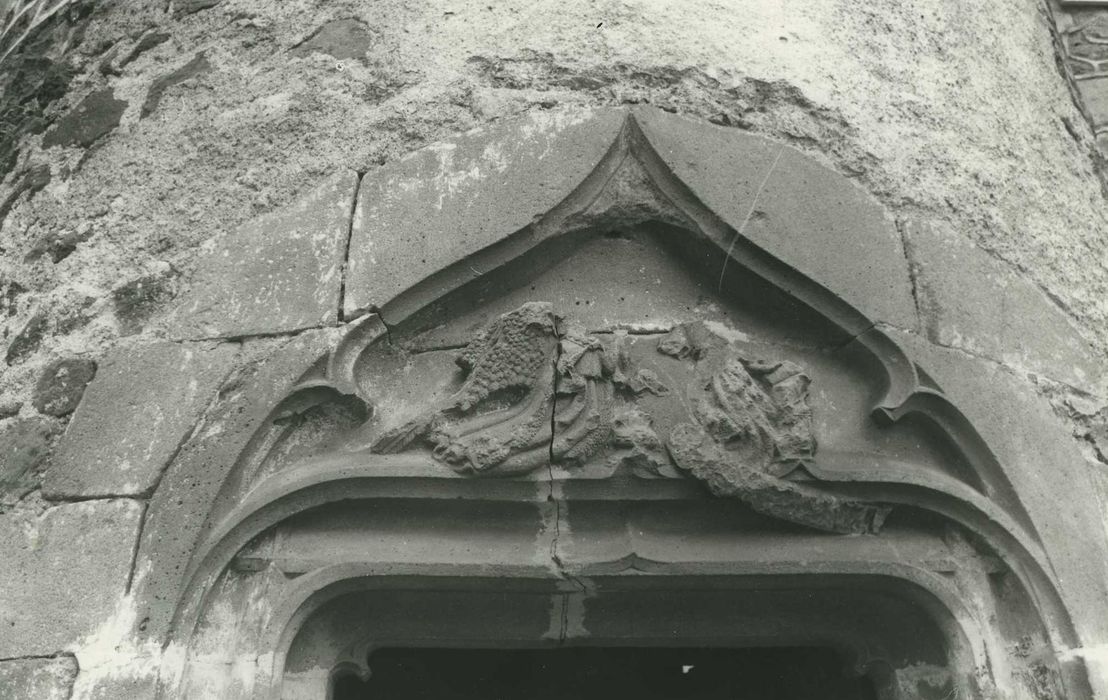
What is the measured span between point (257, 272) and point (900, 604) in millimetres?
1589

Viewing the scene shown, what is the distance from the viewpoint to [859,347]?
2.67 meters

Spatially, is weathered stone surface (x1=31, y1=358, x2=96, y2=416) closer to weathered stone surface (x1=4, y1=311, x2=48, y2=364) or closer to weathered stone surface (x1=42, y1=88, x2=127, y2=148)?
weathered stone surface (x1=4, y1=311, x2=48, y2=364)

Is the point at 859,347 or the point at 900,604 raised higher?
the point at 859,347

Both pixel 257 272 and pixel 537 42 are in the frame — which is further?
pixel 537 42

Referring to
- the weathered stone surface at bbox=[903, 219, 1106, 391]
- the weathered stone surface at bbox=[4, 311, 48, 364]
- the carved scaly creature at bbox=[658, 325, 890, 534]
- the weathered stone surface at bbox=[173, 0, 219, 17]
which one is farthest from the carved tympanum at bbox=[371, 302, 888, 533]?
the weathered stone surface at bbox=[173, 0, 219, 17]

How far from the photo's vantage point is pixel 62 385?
8.63 feet

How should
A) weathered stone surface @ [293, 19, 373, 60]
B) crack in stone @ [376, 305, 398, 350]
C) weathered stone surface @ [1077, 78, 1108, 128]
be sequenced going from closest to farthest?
crack in stone @ [376, 305, 398, 350] < weathered stone surface @ [293, 19, 373, 60] < weathered stone surface @ [1077, 78, 1108, 128]

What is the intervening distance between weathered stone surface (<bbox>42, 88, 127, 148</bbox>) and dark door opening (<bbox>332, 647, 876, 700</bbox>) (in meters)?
1.60

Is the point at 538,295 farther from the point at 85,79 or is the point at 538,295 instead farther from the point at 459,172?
the point at 85,79

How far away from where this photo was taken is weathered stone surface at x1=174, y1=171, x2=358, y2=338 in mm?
2623

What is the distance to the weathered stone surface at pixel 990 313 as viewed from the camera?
2.74m

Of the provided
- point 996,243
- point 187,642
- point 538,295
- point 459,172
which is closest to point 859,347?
point 996,243

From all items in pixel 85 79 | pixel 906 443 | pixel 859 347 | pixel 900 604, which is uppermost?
pixel 85 79

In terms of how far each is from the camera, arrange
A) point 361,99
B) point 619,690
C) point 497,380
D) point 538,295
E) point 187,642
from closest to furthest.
A: point 187,642 → point 497,380 → point 538,295 → point 361,99 → point 619,690
